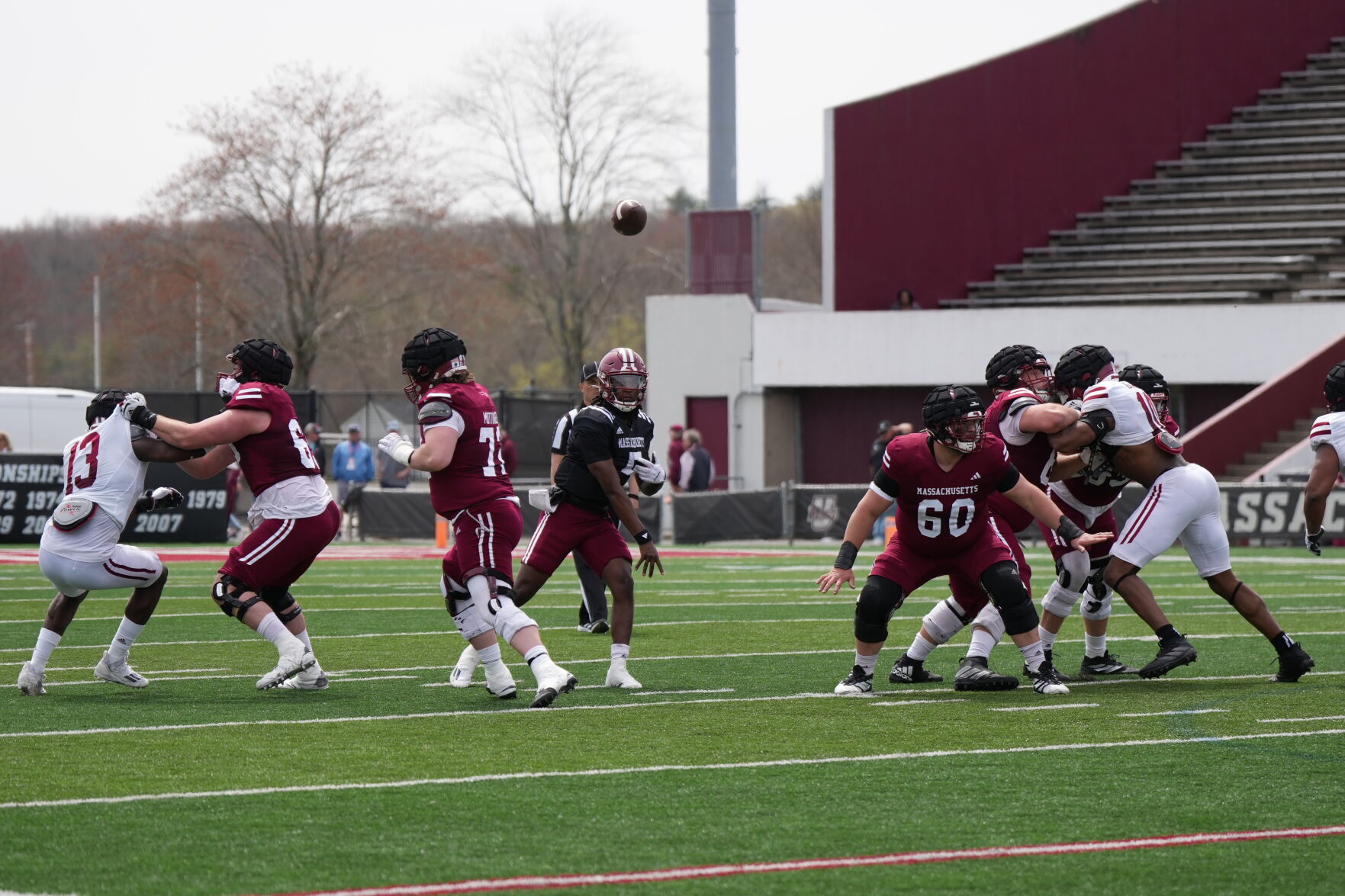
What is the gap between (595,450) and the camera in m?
9.54

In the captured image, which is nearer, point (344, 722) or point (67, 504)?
point (344, 722)

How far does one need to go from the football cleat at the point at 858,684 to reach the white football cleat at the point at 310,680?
8.62 feet

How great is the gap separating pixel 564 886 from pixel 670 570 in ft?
48.2

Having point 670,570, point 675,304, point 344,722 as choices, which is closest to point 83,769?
point 344,722

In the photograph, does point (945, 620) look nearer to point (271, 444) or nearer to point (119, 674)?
point (271, 444)

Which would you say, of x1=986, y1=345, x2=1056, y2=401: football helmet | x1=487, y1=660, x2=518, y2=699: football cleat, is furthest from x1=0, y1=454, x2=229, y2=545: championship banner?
x1=986, y1=345, x2=1056, y2=401: football helmet

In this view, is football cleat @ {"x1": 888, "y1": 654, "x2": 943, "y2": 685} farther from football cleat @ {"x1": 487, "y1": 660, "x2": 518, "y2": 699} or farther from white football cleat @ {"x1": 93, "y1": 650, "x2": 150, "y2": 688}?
white football cleat @ {"x1": 93, "y1": 650, "x2": 150, "y2": 688}

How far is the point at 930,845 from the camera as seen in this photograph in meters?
5.66

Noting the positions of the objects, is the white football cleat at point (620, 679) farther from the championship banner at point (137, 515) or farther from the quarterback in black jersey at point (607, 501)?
the championship banner at point (137, 515)

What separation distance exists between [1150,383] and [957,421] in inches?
75.5

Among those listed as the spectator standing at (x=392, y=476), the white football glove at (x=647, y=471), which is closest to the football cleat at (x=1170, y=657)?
the white football glove at (x=647, y=471)

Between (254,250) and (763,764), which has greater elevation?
(254,250)

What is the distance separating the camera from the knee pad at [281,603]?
9.48 meters

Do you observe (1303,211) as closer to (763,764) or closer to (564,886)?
(763,764)
